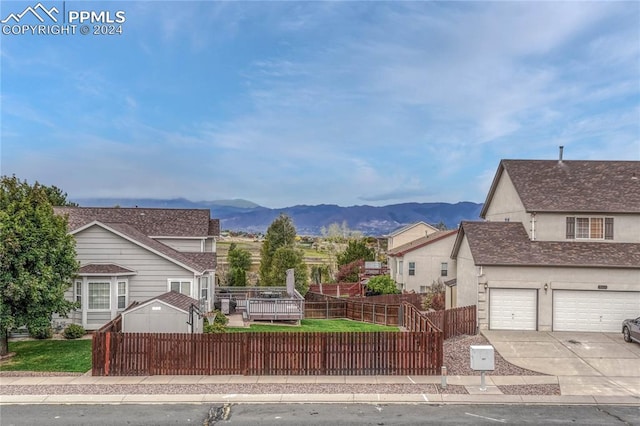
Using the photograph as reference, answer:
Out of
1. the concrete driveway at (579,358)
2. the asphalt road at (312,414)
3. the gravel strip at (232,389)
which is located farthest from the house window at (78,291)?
the concrete driveway at (579,358)

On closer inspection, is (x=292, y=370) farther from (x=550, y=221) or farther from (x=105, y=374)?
(x=550, y=221)

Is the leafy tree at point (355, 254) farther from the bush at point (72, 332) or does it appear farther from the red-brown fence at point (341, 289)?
the bush at point (72, 332)

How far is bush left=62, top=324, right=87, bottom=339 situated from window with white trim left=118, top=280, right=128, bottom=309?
2.16m

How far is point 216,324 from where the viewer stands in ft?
72.6

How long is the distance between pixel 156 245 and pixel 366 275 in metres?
31.1

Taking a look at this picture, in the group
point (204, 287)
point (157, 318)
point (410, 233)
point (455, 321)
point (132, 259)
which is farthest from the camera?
point (410, 233)

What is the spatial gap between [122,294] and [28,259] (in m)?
6.41


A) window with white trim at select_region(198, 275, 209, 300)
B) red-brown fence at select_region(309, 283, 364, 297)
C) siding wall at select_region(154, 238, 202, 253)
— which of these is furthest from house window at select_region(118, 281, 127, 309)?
red-brown fence at select_region(309, 283, 364, 297)

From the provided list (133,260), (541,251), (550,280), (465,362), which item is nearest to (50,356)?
(133,260)

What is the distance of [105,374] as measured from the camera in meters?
16.0

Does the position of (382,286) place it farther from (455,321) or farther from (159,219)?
(455,321)

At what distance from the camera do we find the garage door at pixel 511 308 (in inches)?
931

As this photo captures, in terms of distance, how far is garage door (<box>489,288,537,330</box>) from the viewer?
77.6ft

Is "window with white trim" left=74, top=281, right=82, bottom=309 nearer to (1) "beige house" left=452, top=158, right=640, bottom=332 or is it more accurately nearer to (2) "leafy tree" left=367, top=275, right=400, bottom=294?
(1) "beige house" left=452, top=158, right=640, bottom=332
